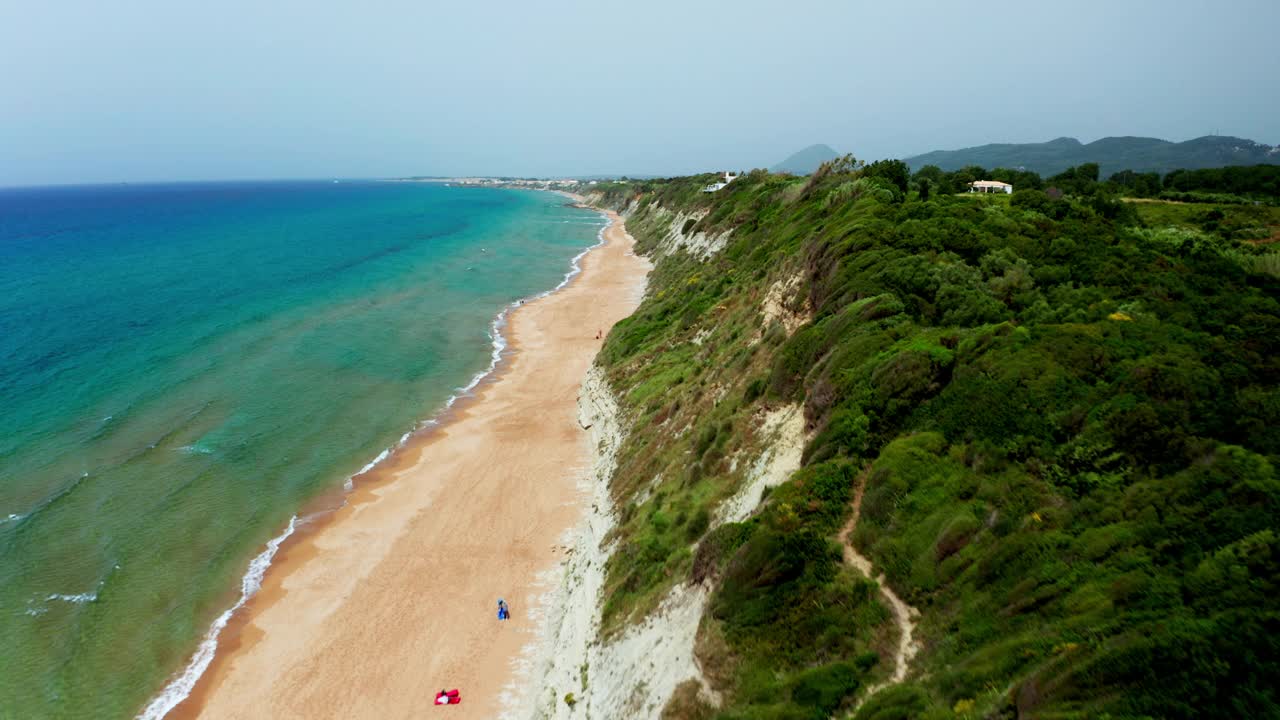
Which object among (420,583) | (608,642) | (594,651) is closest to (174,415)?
(420,583)

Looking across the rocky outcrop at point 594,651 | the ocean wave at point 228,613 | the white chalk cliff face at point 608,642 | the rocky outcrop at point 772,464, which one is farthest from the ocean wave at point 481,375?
the rocky outcrop at point 772,464

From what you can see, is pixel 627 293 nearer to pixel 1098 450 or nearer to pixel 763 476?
pixel 763 476

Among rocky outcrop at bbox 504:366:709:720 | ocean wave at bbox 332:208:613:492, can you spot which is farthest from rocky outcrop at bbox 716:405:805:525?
ocean wave at bbox 332:208:613:492

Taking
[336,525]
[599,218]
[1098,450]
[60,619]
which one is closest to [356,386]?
[336,525]

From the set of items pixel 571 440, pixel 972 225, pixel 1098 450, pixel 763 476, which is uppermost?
pixel 972 225

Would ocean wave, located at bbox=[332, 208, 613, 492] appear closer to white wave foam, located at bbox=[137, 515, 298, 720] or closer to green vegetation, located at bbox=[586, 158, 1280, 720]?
white wave foam, located at bbox=[137, 515, 298, 720]

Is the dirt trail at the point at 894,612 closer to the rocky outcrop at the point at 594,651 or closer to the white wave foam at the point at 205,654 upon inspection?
the rocky outcrop at the point at 594,651
